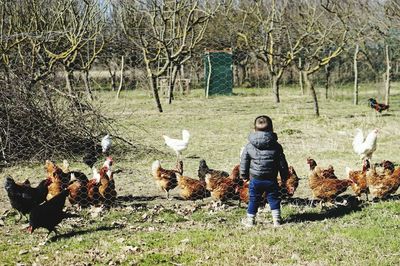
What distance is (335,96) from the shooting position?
2433cm

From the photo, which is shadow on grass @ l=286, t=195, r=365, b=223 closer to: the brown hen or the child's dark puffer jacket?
the child's dark puffer jacket

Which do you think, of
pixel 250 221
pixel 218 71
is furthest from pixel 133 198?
pixel 218 71

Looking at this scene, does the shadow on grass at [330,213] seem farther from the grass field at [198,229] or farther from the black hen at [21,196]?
the black hen at [21,196]

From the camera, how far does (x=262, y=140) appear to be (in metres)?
5.36

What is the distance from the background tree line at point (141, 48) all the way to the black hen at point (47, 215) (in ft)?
12.6

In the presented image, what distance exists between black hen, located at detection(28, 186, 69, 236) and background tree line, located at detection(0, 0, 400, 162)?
3831 mm

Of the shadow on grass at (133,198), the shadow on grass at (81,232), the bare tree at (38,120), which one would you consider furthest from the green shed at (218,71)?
the shadow on grass at (81,232)

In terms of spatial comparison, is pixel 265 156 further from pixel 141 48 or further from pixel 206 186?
pixel 141 48

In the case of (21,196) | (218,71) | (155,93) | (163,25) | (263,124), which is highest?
(163,25)

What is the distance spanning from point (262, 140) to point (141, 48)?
579 inches

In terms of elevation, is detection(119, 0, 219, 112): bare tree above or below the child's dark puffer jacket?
above

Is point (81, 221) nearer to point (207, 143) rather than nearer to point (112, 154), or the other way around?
point (112, 154)

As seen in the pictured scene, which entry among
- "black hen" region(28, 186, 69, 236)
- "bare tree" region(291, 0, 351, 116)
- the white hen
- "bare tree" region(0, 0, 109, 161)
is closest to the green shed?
"bare tree" region(291, 0, 351, 116)

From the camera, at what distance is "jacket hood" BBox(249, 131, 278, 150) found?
17.6 feet
